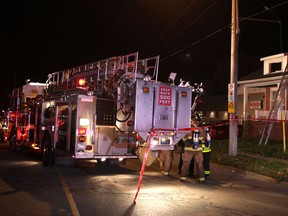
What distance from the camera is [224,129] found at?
78.4 ft

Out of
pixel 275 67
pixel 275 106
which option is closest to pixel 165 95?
pixel 275 106

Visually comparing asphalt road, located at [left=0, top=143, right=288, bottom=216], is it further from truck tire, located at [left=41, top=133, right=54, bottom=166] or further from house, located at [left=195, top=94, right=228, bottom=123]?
house, located at [left=195, top=94, right=228, bottom=123]

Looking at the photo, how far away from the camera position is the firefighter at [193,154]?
9.57m

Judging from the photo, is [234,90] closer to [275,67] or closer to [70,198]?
[70,198]

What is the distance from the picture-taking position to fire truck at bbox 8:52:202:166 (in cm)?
967

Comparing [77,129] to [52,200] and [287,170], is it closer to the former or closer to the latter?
[52,200]

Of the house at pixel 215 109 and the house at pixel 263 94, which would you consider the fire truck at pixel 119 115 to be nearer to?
the house at pixel 263 94

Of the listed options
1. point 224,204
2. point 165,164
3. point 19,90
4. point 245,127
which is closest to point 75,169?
point 165,164

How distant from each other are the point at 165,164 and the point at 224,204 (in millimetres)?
3331

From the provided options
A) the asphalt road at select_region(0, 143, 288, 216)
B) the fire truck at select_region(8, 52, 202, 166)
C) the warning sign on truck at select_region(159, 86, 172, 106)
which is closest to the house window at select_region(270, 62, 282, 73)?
the asphalt road at select_region(0, 143, 288, 216)

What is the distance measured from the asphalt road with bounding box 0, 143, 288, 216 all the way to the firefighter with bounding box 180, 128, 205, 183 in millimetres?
229

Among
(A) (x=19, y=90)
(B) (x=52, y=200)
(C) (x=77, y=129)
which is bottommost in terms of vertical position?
(B) (x=52, y=200)

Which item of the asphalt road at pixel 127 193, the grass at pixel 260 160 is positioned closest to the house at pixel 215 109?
the grass at pixel 260 160

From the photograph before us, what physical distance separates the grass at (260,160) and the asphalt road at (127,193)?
34cm
